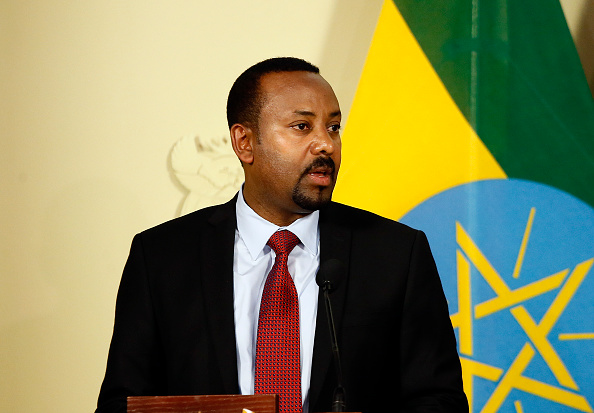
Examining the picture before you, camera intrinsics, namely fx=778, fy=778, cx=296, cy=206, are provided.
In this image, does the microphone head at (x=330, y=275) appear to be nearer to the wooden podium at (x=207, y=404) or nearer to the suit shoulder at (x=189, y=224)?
the wooden podium at (x=207, y=404)

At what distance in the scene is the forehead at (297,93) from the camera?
2.22 metres

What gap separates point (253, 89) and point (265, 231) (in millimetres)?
433

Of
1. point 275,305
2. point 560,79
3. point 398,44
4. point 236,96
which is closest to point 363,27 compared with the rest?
point 398,44

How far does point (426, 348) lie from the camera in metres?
2.11

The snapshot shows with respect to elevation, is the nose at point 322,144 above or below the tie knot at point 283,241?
above

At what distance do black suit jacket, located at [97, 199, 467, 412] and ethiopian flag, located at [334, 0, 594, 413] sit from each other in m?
0.79

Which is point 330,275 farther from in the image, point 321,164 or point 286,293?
point 321,164

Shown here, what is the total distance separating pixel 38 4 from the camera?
11.7ft

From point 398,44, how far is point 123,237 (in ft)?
4.74

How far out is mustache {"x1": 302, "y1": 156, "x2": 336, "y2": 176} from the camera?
2178 millimetres

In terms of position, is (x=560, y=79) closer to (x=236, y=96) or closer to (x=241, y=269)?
(x=236, y=96)

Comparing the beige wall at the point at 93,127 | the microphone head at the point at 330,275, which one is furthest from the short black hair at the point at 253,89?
the beige wall at the point at 93,127

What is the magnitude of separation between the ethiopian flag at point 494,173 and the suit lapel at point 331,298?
2.66 ft

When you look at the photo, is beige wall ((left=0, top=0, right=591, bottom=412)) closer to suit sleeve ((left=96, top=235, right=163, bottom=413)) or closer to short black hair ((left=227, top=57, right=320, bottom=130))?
short black hair ((left=227, top=57, right=320, bottom=130))
